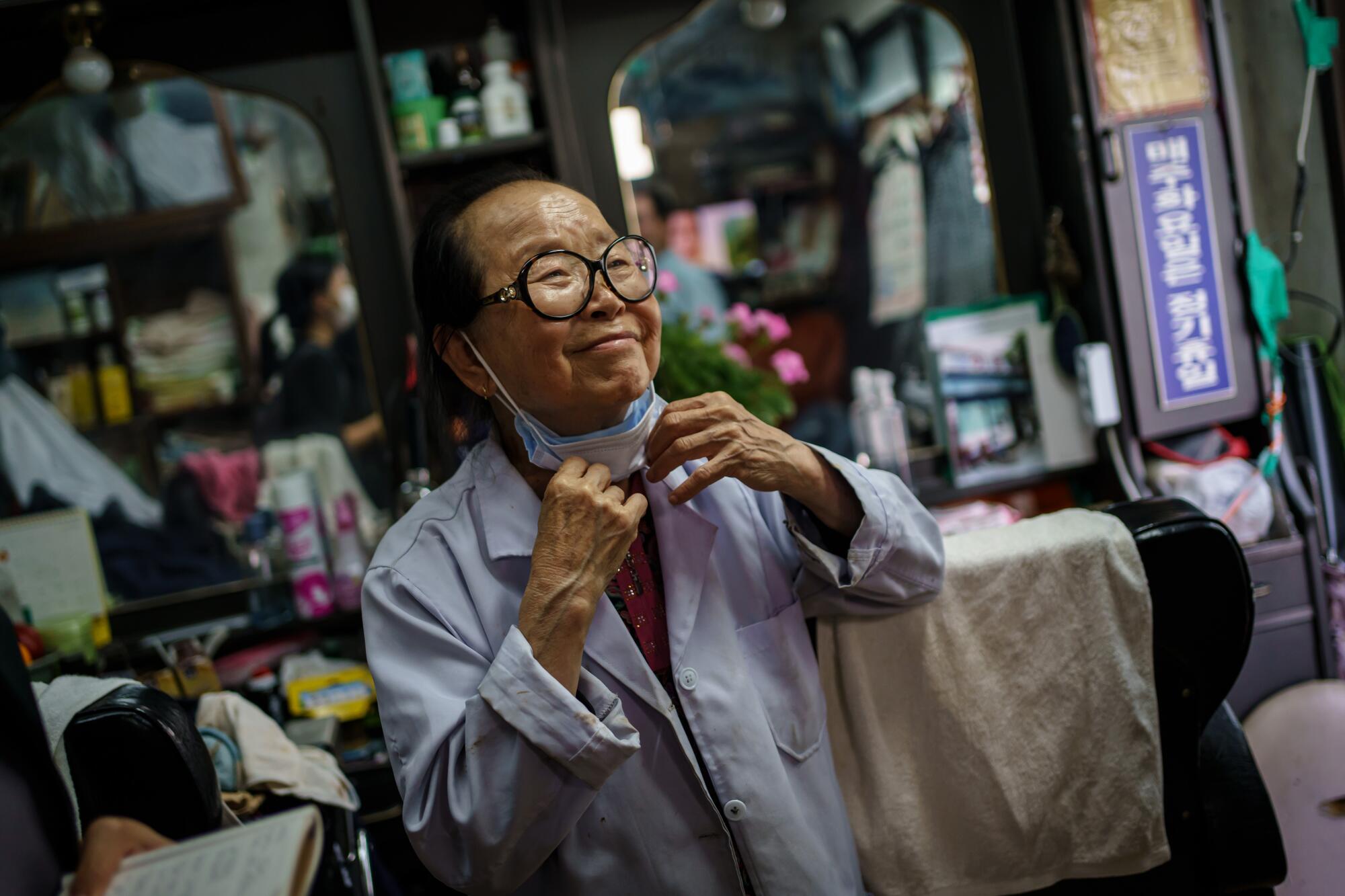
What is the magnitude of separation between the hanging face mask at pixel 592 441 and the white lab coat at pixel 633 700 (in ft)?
0.20

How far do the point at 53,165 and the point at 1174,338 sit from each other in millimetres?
3287

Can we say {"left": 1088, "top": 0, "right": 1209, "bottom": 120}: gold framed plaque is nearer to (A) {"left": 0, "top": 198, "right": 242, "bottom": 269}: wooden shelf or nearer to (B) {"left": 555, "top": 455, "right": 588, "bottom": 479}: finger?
(B) {"left": 555, "top": 455, "right": 588, "bottom": 479}: finger

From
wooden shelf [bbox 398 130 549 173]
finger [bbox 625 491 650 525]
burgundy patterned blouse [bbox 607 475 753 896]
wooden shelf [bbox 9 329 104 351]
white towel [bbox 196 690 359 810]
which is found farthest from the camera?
wooden shelf [bbox 9 329 104 351]

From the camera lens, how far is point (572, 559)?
1.22 metres

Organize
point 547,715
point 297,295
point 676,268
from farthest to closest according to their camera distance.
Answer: point 676,268 → point 297,295 → point 547,715

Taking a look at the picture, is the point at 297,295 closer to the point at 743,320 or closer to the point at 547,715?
the point at 743,320

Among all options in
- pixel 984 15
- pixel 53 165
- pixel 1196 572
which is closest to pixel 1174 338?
pixel 984 15

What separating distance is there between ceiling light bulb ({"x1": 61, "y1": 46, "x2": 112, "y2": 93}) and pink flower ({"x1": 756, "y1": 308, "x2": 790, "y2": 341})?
6.43 feet

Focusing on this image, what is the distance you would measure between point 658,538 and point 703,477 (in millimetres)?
146

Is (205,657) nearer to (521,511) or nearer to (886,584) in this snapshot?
(521,511)

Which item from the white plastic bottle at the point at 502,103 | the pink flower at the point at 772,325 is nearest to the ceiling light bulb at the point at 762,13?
the white plastic bottle at the point at 502,103

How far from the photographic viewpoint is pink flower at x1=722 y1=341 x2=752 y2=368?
2.86 m

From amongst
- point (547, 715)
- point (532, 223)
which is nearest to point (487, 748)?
point (547, 715)

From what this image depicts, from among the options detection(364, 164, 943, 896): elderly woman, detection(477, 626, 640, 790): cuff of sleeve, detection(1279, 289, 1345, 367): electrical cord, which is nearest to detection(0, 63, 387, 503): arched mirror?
detection(364, 164, 943, 896): elderly woman
